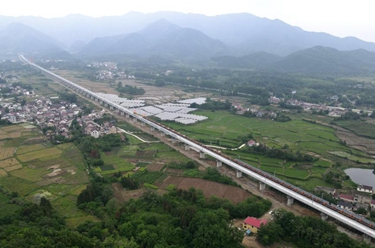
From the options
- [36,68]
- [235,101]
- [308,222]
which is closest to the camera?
[308,222]

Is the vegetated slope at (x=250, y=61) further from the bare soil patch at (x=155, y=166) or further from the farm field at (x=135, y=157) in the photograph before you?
the bare soil patch at (x=155, y=166)

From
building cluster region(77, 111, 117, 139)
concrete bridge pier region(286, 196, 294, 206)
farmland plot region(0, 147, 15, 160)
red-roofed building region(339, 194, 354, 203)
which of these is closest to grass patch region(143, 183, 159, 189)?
concrete bridge pier region(286, 196, 294, 206)

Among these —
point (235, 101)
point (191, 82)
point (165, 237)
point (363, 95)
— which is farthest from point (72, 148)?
point (363, 95)

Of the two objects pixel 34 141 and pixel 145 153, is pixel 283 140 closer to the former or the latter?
pixel 145 153

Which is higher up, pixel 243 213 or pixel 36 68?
pixel 36 68

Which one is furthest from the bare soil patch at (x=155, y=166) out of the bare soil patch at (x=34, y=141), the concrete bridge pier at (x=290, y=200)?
the bare soil patch at (x=34, y=141)

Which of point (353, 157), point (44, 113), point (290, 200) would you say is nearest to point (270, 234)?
point (290, 200)

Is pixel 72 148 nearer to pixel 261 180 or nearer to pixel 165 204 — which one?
pixel 165 204

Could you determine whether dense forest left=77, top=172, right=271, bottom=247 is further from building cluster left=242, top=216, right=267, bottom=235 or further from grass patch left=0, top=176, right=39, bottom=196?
grass patch left=0, top=176, right=39, bottom=196
